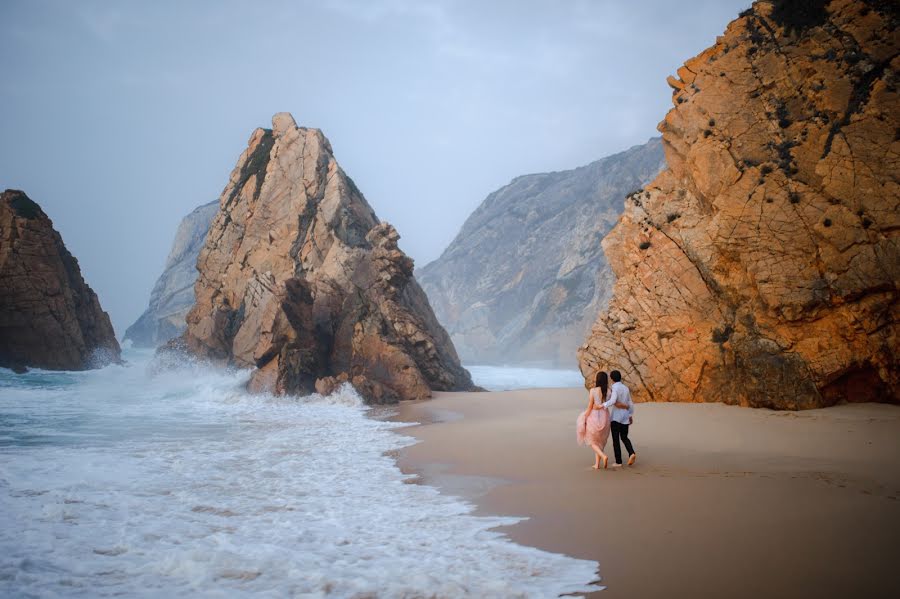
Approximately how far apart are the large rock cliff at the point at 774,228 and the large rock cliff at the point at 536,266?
3929 centimetres

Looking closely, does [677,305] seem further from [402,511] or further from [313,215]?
[313,215]

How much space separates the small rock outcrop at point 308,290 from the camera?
21.5 m

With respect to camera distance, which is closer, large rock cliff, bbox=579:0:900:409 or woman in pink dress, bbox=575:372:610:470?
woman in pink dress, bbox=575:372:610:470

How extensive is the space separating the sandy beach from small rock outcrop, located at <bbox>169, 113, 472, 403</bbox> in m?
10.7

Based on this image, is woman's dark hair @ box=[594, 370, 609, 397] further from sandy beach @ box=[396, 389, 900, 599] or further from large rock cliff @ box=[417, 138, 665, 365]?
large rock cliff @ box=[417, 138, 665, 365]

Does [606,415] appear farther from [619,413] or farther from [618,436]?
[618,436]

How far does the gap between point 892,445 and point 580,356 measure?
778 cm

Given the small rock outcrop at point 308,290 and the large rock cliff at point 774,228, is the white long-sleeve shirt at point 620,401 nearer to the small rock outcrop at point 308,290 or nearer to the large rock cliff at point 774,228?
the large rock cliff at point 774,228

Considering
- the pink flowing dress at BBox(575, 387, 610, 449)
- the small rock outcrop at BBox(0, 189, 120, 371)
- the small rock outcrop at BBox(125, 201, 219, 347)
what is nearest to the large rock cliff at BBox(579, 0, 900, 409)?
the pink flowing dress at BBox(575, 387, 610, 449)

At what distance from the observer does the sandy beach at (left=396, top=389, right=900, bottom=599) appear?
157 inches

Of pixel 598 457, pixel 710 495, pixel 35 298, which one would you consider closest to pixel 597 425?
pixel 598 457

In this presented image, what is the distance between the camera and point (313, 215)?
3122cm

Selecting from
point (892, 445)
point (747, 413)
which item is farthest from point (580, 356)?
point (892, 445)

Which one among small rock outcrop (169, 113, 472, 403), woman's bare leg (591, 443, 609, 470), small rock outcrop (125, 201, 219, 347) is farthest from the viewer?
small rock outcrop (125, 201, 219, 347)
